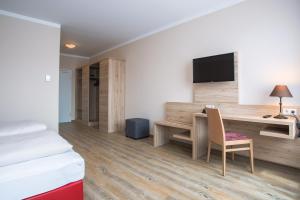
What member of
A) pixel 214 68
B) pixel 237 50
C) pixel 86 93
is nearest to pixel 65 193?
pixel 214 68

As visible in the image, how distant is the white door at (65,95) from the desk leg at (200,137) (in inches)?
204

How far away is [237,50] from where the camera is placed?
277cm

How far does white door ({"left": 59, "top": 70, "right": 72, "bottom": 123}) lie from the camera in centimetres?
618

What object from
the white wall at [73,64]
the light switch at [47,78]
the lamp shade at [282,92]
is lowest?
the lamp shade at [282,92]

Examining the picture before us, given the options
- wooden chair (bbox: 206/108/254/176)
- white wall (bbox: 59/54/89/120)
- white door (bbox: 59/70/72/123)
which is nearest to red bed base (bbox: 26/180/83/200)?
wooden chair (bbox: 206/108/254/176)

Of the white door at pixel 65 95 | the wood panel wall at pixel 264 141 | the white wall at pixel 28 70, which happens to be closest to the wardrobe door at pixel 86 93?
the white door at pixel 65 95

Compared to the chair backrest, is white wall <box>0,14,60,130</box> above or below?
above

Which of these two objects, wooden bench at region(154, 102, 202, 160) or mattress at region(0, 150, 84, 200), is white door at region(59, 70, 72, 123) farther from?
mattress at region(0, 150, 84, 200)

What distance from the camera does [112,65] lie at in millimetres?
4664

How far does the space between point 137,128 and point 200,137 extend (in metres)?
1.54

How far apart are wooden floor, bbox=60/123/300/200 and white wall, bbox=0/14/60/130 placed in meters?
1.34

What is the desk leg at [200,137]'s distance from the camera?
9.04ft

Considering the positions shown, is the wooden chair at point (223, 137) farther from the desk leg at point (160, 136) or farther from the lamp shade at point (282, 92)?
the desk leg at point (160, 136)

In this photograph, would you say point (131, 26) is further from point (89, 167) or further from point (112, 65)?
point (89, 167)
